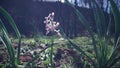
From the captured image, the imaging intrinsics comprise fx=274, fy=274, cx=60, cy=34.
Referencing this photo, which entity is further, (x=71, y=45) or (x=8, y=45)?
(x=71, y=45)

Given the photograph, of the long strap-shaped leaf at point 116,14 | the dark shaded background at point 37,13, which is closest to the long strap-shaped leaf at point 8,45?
the long strap-shaped leaf at point 116,14

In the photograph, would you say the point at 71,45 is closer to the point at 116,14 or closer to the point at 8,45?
the point at 116,14

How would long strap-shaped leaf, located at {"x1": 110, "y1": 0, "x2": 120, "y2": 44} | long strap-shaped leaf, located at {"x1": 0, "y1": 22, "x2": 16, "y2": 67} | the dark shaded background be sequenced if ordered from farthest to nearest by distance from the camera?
the dark shaded background, long strap-shaped leaf, located at {"x1": 110, "y1": 0, "x2": 120, "y2": 44}, long strap-shaped leaf, located at {"x1": 0, "y1": 22, "x2": 16, "y2": 67}

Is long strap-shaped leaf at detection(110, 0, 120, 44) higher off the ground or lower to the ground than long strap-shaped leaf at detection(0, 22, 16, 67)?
higher

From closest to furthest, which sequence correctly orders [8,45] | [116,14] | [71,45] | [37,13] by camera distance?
[8,45] → [116,14] → [71,45] → [37,13]

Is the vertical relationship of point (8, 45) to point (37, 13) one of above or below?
above

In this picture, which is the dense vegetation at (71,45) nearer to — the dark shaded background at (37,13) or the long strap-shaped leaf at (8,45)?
the long strap-shaped leaf at (8,45)

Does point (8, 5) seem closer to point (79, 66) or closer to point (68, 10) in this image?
point (68, 10)

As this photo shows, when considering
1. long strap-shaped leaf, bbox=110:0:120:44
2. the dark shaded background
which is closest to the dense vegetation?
long strap-shaped leaf, bbox=110:0:120:44

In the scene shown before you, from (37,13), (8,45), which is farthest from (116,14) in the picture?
(37,13)

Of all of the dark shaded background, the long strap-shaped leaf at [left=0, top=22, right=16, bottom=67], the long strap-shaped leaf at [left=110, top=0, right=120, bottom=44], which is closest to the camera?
the long strap-shaped leaf at [left=0, top=22, right=16, bottom=67]

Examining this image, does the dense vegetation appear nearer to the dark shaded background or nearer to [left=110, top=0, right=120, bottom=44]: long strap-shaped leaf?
[left=110, top=0, right=120, bottom=44]: long strap-shaped leaf

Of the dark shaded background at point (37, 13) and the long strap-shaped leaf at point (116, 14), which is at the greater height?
the long strap-shaped leaf at point (116, 14)

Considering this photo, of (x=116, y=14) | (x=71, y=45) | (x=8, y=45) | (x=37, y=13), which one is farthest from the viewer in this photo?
(x=37, y=13)
